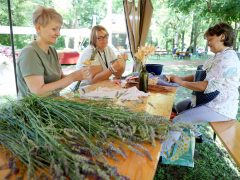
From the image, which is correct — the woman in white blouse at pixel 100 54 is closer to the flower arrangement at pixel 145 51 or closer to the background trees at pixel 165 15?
the flower arrangement at pixel 145 51

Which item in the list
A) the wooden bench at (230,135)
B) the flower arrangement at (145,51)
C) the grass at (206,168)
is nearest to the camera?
the wooden bench at (230,135)

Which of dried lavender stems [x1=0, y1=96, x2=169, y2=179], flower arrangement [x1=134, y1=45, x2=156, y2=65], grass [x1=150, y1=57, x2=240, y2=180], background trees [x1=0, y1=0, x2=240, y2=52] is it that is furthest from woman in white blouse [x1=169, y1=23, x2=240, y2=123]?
background trees [x1=0, y1=0, x2=240, y2=52]

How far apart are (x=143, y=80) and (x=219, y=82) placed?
63 centimetres

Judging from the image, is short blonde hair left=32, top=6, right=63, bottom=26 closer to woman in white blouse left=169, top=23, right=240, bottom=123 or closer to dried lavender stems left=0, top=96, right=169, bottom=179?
dried lavender stems left=0, top=96, right=169, bottom=179

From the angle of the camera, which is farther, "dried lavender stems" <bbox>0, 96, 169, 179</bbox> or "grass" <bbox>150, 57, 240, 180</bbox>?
"grass" <bbox>150, 57, 240, 180</bbox>

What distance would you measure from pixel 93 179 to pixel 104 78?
5.59ft

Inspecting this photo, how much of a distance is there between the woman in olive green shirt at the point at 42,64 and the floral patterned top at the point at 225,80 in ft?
3.28

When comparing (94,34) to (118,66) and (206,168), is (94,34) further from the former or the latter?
(206,168)

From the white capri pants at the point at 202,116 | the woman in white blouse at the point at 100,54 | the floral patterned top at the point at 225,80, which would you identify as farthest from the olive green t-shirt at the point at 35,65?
the floral patterned top at the point at 225,80

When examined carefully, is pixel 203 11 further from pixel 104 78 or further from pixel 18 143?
pixel 18 143

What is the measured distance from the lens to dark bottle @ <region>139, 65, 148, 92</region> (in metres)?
1.79

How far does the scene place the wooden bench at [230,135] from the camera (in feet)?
4.92

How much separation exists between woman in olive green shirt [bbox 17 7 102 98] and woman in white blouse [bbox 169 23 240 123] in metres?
0.96

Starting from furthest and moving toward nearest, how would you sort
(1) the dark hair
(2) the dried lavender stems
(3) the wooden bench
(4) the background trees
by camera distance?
(4) the background trees → (1) the dark hair → (3) the wooden bench → (2) the dried lavender stems
